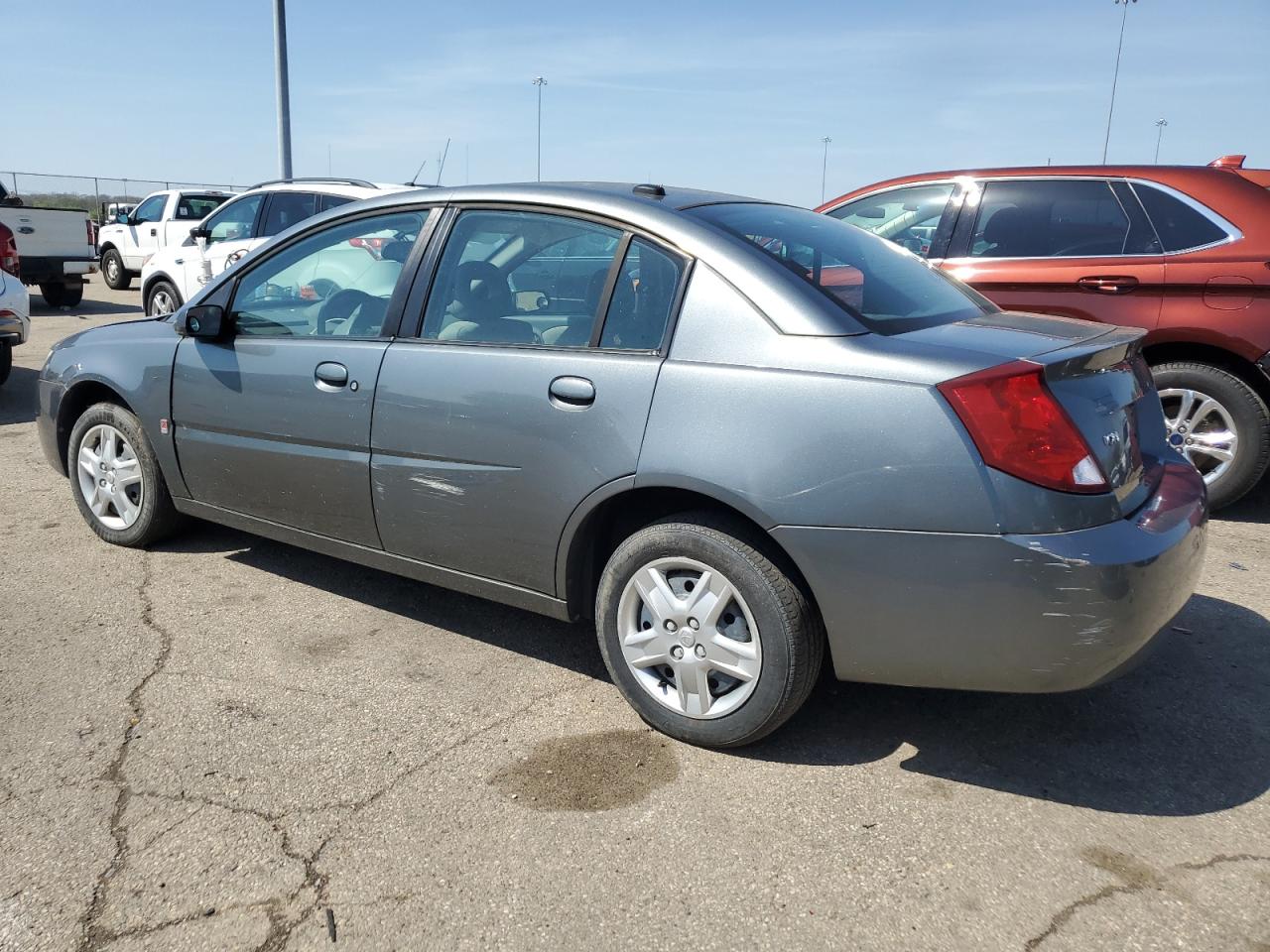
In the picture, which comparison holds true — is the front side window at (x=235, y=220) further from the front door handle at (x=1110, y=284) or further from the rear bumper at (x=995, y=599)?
the rear bumper at (x=995, y=599)

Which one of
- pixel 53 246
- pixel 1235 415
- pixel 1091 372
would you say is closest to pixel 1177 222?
pixel 1235 415

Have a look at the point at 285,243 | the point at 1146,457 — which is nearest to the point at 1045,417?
the point at 1146,457

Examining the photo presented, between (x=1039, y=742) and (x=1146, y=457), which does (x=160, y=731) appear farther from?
(x=1146, y=457)

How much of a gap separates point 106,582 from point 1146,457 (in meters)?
3.98

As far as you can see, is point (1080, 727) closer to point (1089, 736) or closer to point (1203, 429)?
point (1089, 736)

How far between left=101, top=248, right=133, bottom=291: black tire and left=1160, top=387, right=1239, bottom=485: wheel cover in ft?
59.6

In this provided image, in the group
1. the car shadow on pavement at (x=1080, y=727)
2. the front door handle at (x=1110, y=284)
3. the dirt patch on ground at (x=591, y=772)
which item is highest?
the front door handle at (x=1110, y=284)

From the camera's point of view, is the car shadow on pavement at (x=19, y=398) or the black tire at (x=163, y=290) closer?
the car shadow on pavement at (x=19, y=398)

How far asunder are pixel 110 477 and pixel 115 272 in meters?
16.4

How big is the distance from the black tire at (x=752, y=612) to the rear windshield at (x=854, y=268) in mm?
674

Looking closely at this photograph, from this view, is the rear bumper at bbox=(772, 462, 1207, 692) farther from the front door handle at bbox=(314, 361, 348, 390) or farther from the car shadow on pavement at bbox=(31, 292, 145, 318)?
the car shadow on pavement at bbox=(31, 292, 145, 318)

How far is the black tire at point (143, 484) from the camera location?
441 centimetres

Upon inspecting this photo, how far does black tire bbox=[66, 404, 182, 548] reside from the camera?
441cm

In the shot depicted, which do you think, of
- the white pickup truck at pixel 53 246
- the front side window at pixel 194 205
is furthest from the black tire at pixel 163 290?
the front side window at pixel 194 205
